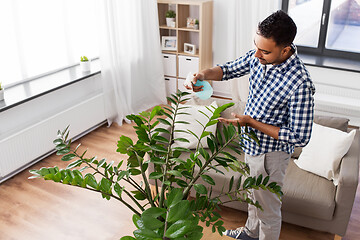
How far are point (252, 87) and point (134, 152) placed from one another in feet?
2.70

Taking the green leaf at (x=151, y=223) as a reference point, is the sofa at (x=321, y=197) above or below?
below

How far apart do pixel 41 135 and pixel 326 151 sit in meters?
2.36

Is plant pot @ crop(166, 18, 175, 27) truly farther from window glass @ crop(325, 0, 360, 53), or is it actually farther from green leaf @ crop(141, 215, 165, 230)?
green leaf @ crop(141, 215, 165, 230)

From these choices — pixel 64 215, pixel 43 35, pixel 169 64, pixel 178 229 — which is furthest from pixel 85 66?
pixel 178 229

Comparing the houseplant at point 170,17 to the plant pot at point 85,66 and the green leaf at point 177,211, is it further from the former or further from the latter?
the green leaf at point 177,211

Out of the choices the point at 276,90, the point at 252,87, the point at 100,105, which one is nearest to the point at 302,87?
the point at 276,90

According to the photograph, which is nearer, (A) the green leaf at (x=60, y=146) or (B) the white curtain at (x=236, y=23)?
(A) the green leaf at (x=60, y=146)

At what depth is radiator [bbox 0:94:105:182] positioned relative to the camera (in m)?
3.12

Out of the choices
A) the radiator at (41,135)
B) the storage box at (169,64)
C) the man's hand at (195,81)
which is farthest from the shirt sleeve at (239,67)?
the storage box at (169,64)

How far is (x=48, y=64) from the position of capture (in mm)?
3725

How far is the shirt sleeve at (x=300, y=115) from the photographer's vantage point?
66.9 inches

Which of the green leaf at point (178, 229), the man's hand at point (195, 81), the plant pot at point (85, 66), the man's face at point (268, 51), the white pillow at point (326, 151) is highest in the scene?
the man's face at point (268, 51)

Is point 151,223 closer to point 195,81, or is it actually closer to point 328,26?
point 195,81

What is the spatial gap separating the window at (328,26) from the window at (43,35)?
235 cm
